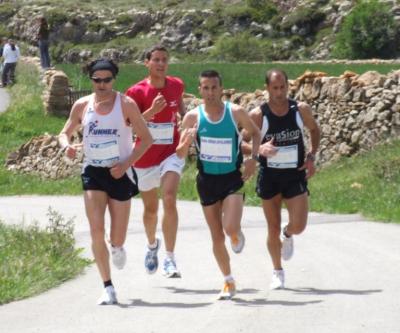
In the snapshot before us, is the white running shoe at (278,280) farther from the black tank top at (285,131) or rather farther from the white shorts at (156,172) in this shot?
the white shorts at (156,172)

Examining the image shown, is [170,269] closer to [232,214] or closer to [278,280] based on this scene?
[278,280]

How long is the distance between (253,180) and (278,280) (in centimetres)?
942

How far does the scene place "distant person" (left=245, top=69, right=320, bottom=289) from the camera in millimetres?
10656

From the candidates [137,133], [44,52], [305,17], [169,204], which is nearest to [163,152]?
[169,204]

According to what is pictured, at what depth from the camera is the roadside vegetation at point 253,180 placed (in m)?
16.6

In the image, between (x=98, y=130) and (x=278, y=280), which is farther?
(x=278, y=280)

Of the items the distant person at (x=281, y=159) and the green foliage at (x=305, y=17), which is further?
the green foliage at (x=305, y=17)

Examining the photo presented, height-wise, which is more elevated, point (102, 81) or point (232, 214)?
point (102, 81)

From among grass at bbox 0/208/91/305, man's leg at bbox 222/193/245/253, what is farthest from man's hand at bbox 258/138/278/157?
grass at bbox 0/208/91/305

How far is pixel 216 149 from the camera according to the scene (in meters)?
10.4

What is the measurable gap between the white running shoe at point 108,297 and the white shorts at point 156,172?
1672 millimetres

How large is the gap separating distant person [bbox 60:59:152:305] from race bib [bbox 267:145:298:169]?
106 centimetres

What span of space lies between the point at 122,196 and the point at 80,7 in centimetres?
6161

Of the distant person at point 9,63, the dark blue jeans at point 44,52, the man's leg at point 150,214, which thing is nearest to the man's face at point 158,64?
the man's leg at point 150,214
